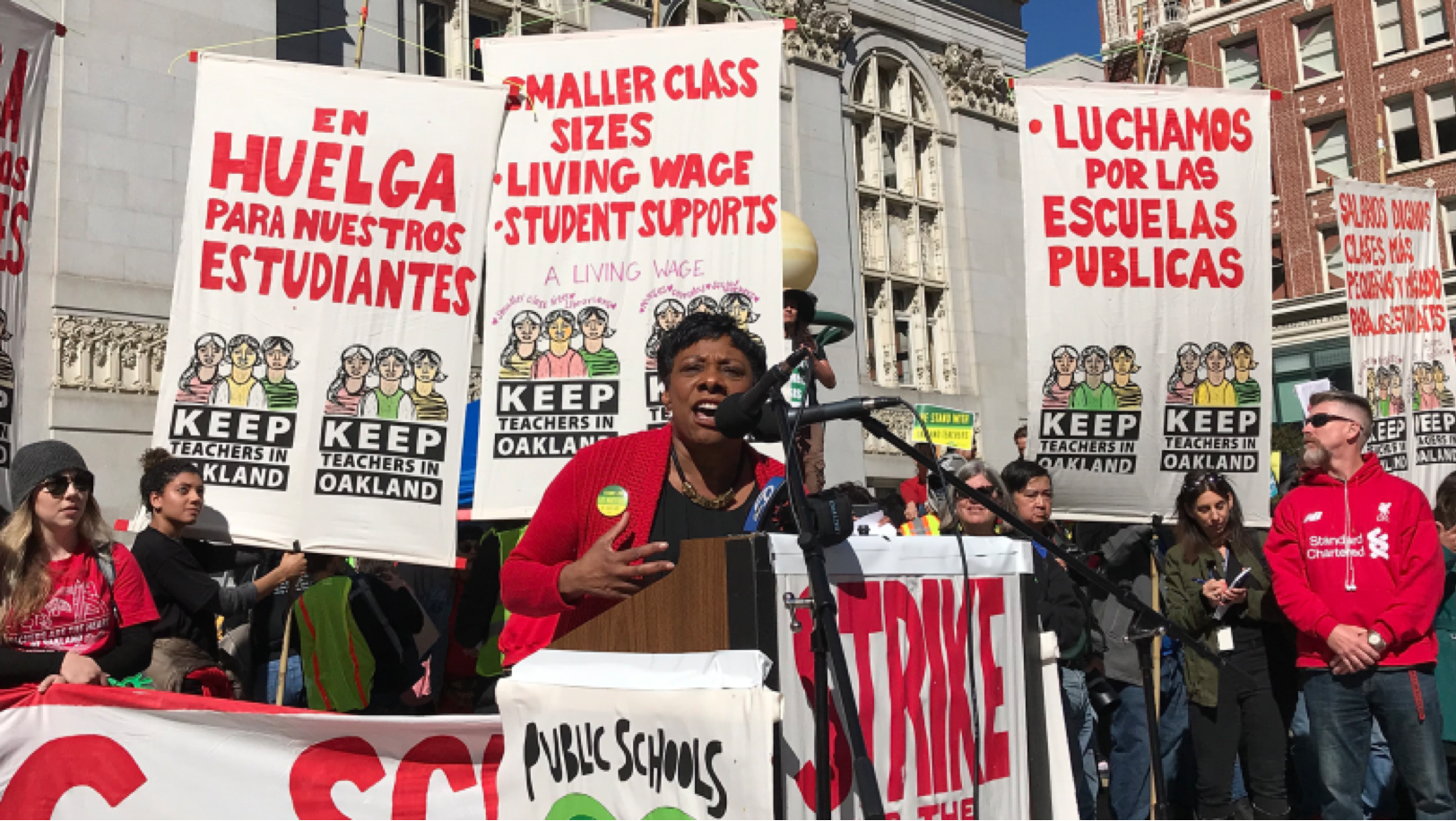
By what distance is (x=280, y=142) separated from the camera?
Result: 6.83 metres

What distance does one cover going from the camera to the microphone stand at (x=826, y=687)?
9.01 ft

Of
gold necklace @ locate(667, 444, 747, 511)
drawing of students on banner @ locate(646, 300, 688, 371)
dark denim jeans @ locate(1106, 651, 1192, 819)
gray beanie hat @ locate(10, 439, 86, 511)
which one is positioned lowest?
dark denim jeans @ locate(1106, 651, 1192, 819)

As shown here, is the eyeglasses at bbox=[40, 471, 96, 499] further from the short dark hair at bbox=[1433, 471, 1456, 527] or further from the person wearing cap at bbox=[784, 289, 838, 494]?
the short dark hair at bbox=[1433, 471, 1456, 527]

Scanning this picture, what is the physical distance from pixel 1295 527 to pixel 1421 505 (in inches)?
19.0

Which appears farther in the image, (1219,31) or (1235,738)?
(1219,31)

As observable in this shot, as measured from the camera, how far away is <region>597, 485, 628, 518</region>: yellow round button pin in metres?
3.69

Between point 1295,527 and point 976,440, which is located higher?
point 976,440

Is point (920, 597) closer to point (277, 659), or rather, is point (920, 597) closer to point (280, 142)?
point (280, 142)

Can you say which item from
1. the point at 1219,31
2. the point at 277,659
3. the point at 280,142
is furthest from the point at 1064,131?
the point at 1219,31

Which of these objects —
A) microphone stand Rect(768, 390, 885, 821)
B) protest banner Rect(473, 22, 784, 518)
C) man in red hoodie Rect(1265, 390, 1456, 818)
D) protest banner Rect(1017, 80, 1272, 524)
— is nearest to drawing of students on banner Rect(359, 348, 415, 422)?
protest banner Rect(473, 22, 784, 518)

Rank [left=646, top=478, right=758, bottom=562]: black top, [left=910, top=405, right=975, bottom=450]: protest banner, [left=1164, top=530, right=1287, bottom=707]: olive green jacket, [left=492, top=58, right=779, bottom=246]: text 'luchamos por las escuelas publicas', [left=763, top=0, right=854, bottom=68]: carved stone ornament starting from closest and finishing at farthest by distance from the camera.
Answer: [left=646, top=478, right=758, bottom=562]: black top
[left=1164, top=530, right=1287, bottom=707]: olive green jacket
[left=492, top=58, right=779, bottom=246]: text 'luchamos por las escuelas publicas'
[left=910, top=405, right=975, bottom=450]: protest banner
[left=763, top=0, right=854, bottom=68]: carved stone ornament

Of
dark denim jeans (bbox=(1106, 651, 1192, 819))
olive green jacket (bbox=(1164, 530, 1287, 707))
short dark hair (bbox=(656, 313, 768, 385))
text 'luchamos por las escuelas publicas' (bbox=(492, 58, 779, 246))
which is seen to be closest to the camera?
short dark hair (bbox=(656, 313, 768, 385))

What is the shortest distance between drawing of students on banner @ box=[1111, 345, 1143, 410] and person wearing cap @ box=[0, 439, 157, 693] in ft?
16.9

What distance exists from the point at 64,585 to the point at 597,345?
9.59ft
